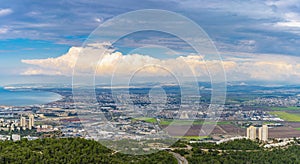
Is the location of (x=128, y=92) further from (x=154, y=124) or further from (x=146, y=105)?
(x=154, y=124)

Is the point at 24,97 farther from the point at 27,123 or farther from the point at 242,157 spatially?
the point at 242,157

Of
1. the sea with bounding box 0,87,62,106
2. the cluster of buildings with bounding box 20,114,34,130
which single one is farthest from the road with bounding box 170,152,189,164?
the sea with bounding box 0,87,62,106

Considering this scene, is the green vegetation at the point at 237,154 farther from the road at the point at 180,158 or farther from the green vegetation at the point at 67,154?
the green vegetation at the point at 67,154

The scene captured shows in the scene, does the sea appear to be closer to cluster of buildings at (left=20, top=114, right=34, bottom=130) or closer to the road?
cluster of buildings at (left=20, top=114, right=34, bottom=130)

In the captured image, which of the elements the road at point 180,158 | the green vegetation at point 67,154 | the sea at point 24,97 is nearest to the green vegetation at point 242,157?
the road at point 180,158

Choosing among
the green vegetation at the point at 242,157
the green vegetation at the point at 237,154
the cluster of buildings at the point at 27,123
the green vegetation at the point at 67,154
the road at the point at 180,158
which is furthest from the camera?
the cluster of buildings at the point at 27,123

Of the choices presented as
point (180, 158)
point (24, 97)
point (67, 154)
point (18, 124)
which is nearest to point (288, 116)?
point (18, 124)
